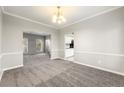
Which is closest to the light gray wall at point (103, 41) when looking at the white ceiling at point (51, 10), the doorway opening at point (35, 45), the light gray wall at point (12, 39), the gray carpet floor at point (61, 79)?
the white ceiling at point (51, 10)

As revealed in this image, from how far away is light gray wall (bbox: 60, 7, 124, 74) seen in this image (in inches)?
119

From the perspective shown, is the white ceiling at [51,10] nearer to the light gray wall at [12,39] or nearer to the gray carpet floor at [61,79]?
the light gray wall at [12,39]

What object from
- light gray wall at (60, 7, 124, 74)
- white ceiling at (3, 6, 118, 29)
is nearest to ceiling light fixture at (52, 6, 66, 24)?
white ceiling at (3, 6, 118, 29)

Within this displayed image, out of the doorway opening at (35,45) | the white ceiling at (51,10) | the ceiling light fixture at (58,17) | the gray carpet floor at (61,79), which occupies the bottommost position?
the gray carpet floor at (61,79)

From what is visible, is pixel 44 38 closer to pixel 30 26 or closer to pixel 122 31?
pixel 30 26

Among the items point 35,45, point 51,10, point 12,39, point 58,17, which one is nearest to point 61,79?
point 58,17

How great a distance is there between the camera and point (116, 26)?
3.07 m

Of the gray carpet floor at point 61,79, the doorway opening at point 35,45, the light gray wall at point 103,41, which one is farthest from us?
the doorway opening at point 35,45

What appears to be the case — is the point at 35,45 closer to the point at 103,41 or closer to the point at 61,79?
the point at 61,79

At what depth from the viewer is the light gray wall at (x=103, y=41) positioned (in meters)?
3.01

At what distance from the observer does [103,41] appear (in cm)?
350

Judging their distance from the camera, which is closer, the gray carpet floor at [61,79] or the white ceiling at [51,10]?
the gray carpet floor at [61,79]
